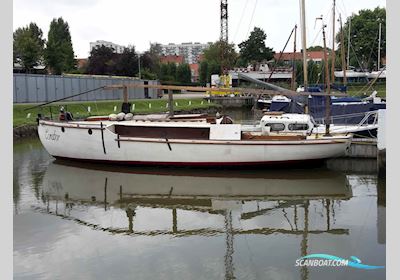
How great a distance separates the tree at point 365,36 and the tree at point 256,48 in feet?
62.5

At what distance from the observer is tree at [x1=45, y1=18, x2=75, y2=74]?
196 ft

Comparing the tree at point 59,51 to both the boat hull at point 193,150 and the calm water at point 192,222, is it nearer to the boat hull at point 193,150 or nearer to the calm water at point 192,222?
the boat hull at point 193,150

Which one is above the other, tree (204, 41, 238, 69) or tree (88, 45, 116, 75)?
tree (204, 41, 238, 69)

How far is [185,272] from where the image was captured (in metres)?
9.06

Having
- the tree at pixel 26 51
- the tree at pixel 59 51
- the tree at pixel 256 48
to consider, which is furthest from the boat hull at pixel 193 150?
the tree at pixel 256 48

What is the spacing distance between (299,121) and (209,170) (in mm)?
5038

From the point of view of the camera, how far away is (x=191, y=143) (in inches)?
721

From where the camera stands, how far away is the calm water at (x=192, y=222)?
9430mm

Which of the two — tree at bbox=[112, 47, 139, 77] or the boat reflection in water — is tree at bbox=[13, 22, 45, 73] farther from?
the boat reflection in water

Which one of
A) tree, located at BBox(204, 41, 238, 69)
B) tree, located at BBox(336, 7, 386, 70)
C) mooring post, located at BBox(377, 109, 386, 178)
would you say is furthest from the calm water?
tree, located at BBox(204, 41, 238, 69)

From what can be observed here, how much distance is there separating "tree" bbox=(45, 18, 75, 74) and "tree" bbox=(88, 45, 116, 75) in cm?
362

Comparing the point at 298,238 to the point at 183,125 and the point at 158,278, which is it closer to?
the point at 158,278

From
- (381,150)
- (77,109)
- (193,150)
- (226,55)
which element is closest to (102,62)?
(226,55)

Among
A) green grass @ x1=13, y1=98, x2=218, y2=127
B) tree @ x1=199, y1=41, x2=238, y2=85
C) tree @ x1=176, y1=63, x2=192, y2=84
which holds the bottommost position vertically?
green grass @ x1=13, y1=98, x2=218, y2=127
